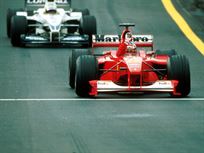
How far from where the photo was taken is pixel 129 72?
20.8 meters

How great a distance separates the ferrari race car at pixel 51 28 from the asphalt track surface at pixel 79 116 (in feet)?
4.80

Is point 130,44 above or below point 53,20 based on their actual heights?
above

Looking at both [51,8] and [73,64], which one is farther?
[51,8]

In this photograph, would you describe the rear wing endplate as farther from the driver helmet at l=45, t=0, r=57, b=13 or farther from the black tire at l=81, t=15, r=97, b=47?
the driver helmet at l=45, t=0, r=57, b=13

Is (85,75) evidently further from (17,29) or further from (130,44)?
(17,29)

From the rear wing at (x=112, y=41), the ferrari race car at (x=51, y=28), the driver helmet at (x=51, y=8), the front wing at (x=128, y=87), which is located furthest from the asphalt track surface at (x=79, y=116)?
the driver helmet at (x=51, y=8)

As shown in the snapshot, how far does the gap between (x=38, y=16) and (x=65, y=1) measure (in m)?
2.22

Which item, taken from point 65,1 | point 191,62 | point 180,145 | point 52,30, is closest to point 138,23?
point 65,1

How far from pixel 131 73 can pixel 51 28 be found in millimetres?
10749

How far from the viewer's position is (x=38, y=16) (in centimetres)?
3219

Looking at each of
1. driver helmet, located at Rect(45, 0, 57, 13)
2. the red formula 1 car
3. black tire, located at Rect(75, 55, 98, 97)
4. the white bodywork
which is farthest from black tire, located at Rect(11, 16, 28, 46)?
black tire, located at Rect(75, 55, 98, 97)

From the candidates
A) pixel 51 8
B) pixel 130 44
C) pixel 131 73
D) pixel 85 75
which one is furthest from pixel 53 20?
pixel 131 73

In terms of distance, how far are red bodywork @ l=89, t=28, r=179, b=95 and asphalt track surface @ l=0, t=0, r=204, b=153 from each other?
245 millimetres

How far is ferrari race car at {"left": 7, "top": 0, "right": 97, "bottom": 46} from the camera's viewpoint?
3114 centimetres
